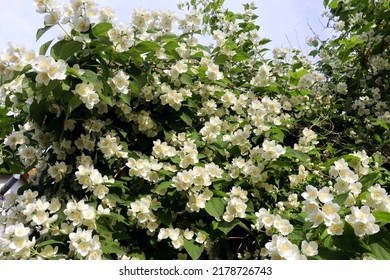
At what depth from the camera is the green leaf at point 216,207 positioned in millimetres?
1833

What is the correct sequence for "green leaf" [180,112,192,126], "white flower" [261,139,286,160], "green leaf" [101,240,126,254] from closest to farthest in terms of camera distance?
"green leaf" [101,240,126,254], "white flower" [261,139,286,160], "green leaf" [180,112,192,126]

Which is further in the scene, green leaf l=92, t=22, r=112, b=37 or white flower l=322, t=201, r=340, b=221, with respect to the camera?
green leaf l=92, t=22, r=112, b=37

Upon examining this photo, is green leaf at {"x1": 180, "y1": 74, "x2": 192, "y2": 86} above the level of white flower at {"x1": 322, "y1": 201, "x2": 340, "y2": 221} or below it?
above

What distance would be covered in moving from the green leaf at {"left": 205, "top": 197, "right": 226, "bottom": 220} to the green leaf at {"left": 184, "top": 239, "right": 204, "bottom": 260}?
7.1 inches

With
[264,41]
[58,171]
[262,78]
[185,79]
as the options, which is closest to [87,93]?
[58,171]

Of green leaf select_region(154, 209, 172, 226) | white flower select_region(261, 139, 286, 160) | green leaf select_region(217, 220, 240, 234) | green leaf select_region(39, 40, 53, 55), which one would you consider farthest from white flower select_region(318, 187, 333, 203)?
green leaf select_region(39, 40, 53, 55)

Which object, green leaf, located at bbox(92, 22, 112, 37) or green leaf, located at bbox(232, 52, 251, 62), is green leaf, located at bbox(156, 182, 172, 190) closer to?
green leaf, located at bbox(92, 22, 112, 37)

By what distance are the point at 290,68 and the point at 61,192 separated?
2184 millimetres

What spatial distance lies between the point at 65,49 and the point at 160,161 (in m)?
0.73

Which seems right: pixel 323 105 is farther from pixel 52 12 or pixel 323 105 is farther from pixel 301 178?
pixel 52 12

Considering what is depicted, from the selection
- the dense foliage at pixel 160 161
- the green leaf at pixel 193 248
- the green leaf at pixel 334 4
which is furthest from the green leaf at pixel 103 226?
the green leaf at pixel 334 4

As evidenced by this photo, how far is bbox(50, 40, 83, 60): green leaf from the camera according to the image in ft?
6.20

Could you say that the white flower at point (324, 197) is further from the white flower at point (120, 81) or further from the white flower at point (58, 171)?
the white flower at point (58, 171)

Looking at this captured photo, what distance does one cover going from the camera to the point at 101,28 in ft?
6.48
